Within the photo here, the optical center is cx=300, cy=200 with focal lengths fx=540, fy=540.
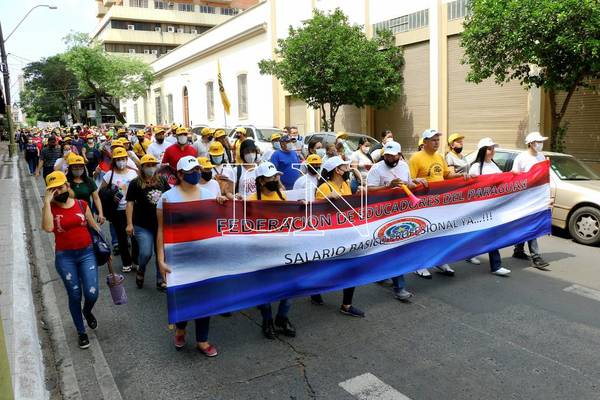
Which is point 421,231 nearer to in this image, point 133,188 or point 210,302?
point 210,302

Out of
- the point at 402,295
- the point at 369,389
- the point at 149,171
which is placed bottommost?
the point at 369,389

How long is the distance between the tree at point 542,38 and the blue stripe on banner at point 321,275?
5945mm

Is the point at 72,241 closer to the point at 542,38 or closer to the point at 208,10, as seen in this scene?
the point at 542,38

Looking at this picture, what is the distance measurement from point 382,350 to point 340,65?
15.7m

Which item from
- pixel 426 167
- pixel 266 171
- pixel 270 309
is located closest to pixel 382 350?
pixel 270 309

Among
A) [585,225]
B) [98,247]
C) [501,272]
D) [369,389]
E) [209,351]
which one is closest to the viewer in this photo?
[369,389]

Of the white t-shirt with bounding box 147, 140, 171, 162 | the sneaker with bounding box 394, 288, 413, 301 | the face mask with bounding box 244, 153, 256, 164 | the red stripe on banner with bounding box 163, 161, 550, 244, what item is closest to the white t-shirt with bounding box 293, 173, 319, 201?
the red stripe on banner with bounding box 163, 161, 550, 244

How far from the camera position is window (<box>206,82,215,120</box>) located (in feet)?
128

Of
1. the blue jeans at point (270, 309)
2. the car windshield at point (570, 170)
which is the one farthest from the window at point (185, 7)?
the blue jeans at point (270, 309)

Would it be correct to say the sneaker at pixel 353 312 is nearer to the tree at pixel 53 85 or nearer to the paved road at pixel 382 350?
the paved road at pixel 382 350

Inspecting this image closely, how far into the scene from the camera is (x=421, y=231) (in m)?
6.09

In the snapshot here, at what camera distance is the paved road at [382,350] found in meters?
4.01

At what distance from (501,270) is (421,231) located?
56.9 inches

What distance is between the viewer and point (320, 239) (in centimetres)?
528
